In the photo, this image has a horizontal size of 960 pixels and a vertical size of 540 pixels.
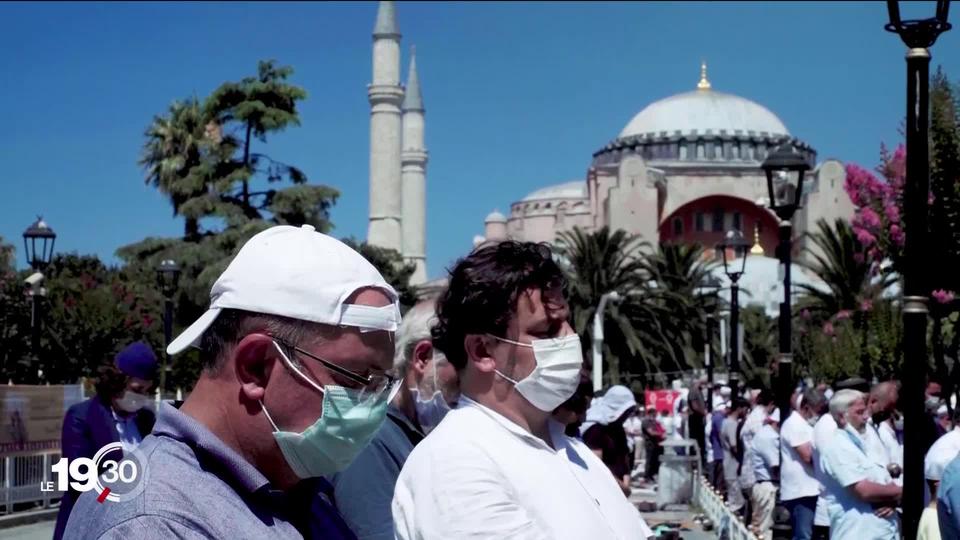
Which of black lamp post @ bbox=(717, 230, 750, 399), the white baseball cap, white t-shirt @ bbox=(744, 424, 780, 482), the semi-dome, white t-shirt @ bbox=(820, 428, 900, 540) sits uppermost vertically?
the semi-dome

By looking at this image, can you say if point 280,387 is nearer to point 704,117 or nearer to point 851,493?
point 851,493

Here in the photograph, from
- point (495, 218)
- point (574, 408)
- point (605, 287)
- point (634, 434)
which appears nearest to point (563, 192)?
point (495, 218)

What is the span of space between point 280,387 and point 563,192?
10120cm

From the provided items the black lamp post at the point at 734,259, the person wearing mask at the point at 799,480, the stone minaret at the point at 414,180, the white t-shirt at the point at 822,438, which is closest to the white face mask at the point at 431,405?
the white t-shirt at the point at 822,438

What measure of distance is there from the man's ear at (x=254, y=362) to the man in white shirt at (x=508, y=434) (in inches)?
32.1

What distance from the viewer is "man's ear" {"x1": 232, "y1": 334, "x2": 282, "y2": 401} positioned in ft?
6.77

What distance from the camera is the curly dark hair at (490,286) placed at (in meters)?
3.16

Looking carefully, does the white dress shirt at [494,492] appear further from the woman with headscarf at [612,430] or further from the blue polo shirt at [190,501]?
the woman with headscarf at [612,430]

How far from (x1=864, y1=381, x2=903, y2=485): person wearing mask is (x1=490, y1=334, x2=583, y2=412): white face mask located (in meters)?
4.46

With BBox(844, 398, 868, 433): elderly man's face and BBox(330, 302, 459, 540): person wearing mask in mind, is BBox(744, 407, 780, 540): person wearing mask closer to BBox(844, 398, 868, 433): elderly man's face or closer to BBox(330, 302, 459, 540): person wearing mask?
BBox(844, 398, 868, 433): elderly man's face

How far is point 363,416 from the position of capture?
2164 mm

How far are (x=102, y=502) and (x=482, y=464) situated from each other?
115cm

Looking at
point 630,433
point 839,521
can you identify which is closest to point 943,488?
point 839,521

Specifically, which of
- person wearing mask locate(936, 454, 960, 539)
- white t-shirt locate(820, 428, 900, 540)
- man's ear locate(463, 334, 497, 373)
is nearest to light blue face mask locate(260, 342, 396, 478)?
man's ear locate(463, 334, 497, 373)
